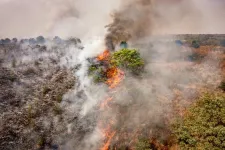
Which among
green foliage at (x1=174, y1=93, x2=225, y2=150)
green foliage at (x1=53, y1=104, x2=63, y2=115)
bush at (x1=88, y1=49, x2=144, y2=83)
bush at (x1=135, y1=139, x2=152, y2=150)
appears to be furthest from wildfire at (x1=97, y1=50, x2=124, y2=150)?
green foliage at (x1=174, y1=93, x2=225, y2=150)

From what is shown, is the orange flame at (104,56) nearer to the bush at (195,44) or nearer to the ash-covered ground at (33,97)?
the ash-covered ground at (33,97)

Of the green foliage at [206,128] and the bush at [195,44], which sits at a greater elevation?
the bush at [195,44]

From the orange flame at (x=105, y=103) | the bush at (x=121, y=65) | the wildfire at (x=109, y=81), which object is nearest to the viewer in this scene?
the wildfire at (x=109, y=81)

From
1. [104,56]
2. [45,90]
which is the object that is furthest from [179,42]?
[45,90]

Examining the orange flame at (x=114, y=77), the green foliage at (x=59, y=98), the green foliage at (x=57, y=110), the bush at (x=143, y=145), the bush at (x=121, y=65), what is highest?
the bush at (x=121, y=65)

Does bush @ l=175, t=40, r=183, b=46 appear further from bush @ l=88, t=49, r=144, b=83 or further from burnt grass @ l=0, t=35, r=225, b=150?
bush @ l=88, t=49, r=144, b=83

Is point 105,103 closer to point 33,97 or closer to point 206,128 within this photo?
point 33,97

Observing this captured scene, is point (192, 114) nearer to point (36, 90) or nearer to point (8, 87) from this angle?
point (36, 90)

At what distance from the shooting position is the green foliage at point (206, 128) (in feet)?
81.8

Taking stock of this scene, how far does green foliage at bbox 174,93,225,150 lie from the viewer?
81.8ft

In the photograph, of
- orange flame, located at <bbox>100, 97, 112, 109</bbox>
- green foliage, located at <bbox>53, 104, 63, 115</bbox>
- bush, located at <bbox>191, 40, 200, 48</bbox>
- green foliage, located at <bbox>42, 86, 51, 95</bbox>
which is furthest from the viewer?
bush, located at <bbox>191, 40, 200, 48</bbox>

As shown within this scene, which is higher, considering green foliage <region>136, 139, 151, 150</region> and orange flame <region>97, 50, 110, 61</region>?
orange flame <region>97, 50, 110, 61</region>

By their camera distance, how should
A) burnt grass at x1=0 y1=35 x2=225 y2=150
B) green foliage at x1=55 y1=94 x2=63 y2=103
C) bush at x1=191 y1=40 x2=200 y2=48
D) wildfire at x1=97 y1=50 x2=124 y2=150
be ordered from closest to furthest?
wildfire at x1=97 y1=50 x2=124 y2=150 < burnt grass at x1=0 y1=35 x2=225 y2=150 < green foliage at x1=55 y1=94 x2=63 y2=103 < bush at x1=191 y1=40 x2=200 y2=48

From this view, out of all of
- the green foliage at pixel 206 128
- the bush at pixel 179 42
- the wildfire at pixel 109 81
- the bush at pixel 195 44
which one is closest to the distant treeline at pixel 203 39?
the bush at pixel 195 44
